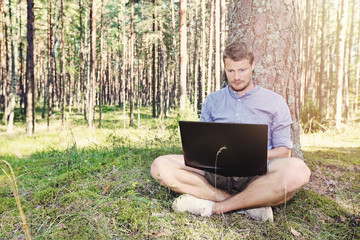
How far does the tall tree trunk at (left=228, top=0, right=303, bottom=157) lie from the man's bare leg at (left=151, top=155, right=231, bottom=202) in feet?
5.23

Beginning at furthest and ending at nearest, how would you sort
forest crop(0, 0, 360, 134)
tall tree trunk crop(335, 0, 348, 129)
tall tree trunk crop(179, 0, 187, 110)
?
1. tall tree trunk crop(179, 0, 187, 110)
2. forest crop(0, 0, 360, 134)
3. tall tree trunk crop(335, 0, 348, 129)

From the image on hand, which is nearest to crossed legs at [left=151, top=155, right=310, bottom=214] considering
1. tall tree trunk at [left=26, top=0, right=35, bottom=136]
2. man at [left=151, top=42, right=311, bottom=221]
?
man at [left=151, top=42, right=311, bottom=221]

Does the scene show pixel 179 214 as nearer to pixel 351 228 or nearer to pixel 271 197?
pixel 271 197

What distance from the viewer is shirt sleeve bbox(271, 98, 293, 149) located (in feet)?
8.41

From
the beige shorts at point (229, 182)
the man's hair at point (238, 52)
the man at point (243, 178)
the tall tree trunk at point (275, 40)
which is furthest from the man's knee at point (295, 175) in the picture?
the tall tree trunk at point (275, 40)

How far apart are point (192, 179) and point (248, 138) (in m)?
0.88

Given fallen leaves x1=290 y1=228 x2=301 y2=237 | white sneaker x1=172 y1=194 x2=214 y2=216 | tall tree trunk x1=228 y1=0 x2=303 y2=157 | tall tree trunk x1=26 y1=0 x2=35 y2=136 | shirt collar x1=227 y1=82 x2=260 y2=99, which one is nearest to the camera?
fallen leaves x1=290 y1=228 x2=301 y2=237

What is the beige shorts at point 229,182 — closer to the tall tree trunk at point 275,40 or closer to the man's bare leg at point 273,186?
the man's bare leg at point 273,186

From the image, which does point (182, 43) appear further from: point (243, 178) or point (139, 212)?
point (139, 212)

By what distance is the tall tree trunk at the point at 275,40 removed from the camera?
3.20 meters

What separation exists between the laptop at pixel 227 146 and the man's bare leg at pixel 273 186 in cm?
21

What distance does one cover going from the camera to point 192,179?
2607 millimetres

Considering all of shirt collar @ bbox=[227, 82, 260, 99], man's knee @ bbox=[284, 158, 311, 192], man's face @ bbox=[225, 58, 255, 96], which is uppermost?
man's face @ bbox=[225, 58, 255, 96]

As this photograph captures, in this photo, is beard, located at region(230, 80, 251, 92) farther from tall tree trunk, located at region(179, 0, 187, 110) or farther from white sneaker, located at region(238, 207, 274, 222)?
tall tree trunk, located at region(179, 0, 187, 110)
